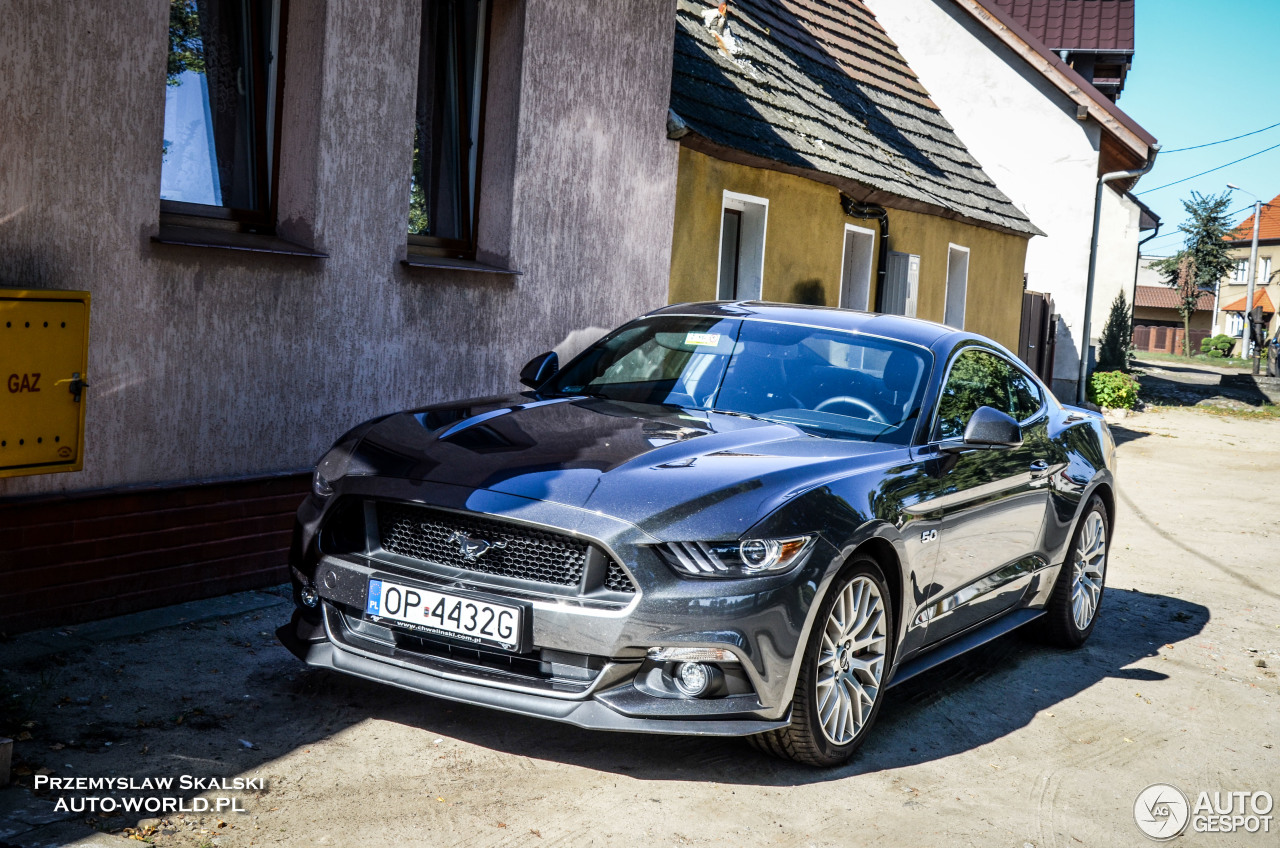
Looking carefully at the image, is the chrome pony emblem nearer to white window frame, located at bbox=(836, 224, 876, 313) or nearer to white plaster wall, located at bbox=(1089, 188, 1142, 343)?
white window frame, located at bbox=(836, 224, 876, 313)

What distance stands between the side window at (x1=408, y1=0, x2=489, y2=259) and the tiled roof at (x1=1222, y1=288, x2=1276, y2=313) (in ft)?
Result: 228

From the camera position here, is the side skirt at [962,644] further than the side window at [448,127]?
No

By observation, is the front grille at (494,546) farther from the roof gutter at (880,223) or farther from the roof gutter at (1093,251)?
the roof gutter at (1093,251)

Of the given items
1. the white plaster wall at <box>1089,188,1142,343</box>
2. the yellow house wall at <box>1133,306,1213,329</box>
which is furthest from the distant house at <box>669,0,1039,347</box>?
the yellow house wall at <box>1133,306,1213,329</box>

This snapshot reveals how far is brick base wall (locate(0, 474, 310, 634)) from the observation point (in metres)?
5.01

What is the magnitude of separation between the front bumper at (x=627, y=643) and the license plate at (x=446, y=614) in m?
0.04

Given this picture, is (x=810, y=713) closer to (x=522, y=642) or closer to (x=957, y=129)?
(x=522, y=642)

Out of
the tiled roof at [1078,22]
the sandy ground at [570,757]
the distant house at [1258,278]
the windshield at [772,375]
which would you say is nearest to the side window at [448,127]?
the windshield at [772,375]

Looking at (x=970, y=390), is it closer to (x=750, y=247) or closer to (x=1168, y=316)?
(x=750, y=247)

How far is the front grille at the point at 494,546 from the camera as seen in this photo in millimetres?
3836

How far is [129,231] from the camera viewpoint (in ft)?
17.7

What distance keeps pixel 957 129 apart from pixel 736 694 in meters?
18.0

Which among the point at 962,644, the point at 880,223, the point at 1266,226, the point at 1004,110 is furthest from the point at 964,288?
the point at 1266,226

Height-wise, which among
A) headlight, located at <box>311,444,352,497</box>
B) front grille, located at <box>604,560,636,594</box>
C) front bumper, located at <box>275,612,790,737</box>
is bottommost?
front bumper, located at <box>275,612,790,737</box>
